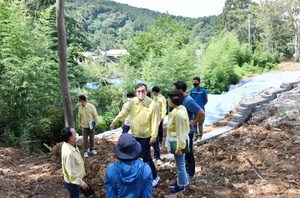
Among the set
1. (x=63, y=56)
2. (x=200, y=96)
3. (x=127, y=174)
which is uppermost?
(x=63, y=56)

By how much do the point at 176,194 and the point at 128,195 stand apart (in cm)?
176

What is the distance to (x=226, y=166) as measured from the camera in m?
4.83

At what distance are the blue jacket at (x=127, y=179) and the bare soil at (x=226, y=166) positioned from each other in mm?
1693

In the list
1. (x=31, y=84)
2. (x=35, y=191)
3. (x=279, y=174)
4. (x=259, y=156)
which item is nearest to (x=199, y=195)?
(x=279, y=174)

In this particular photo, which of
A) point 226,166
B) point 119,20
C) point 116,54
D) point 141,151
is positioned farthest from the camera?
point 119,20

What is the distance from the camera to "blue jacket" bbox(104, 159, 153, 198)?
2105 millimetres

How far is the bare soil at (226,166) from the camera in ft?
13.1

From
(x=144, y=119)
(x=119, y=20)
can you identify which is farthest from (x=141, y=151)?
(x=119, y=20)

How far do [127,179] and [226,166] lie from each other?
313cm

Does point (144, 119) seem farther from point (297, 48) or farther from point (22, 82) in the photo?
point (297, 48)

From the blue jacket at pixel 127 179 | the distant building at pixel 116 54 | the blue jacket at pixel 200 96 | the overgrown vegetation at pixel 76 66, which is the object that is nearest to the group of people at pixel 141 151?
the blue jacket at pixel 127 179

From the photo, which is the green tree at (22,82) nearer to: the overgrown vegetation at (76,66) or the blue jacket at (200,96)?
the overgrown vegetation at (76,66)

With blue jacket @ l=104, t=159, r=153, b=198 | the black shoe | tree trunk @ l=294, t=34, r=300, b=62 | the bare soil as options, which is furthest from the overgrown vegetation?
blue jacket @ l=104, t=159, r=153, b=198

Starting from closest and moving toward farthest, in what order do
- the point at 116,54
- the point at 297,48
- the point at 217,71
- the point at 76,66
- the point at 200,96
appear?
the point at 200,96
the point at 76,66
the point at 217,71
the point at 116,54
the point at 297,48
